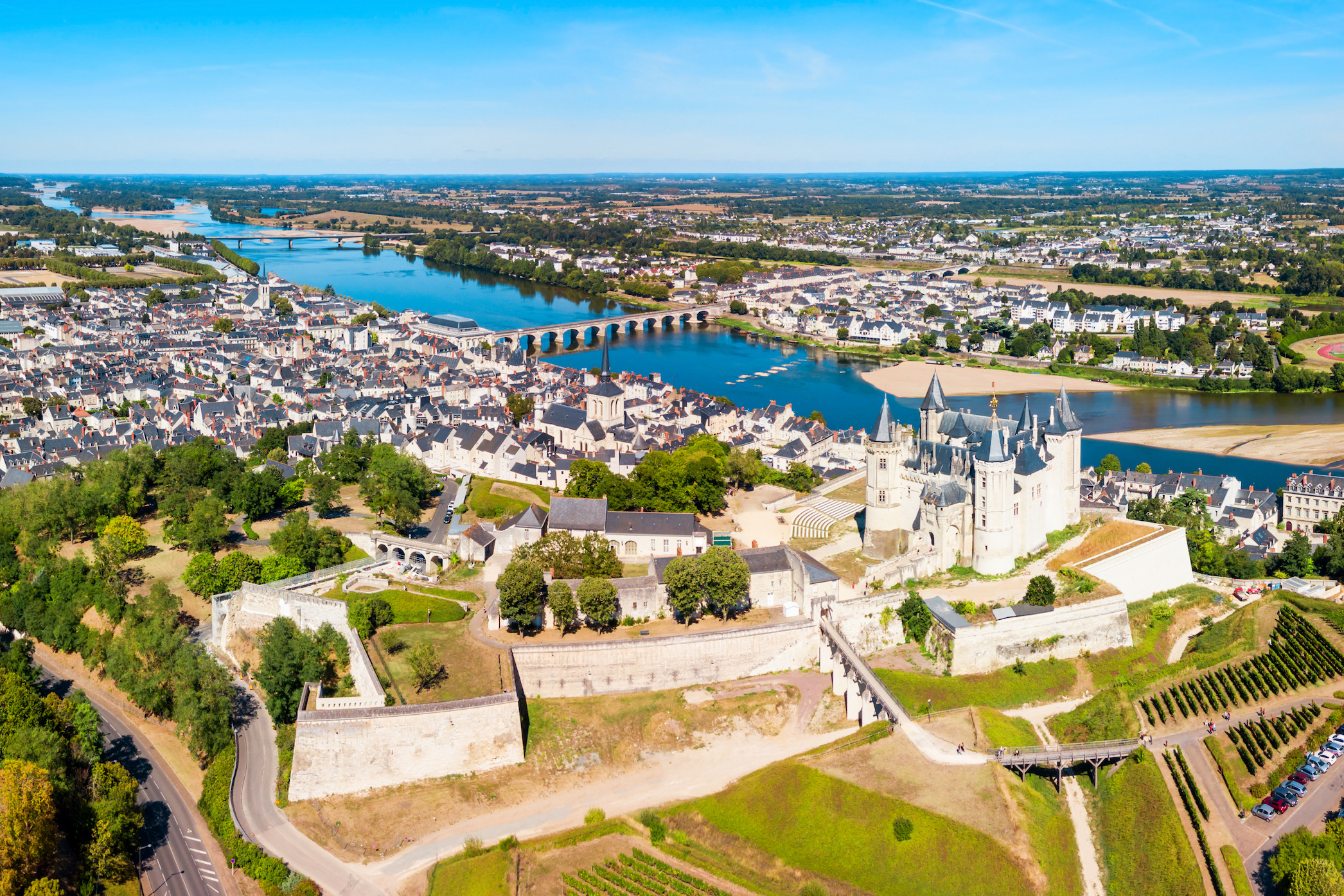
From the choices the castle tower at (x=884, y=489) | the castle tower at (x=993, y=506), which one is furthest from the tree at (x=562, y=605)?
the castle tower at (x=993, y=506)

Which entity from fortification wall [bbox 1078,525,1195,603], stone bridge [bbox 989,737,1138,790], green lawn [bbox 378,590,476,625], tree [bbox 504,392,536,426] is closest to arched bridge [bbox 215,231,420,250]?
tree [bbox 504,392,536,426]

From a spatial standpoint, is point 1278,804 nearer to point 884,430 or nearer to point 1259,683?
point 1259,683

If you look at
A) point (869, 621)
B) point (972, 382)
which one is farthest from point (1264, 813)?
point (972, 382)

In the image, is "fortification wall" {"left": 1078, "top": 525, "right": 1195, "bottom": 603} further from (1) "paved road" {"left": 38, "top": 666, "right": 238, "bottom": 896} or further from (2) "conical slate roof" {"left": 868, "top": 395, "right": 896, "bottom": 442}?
(1) "paved road" {"left": 38, "top": 666, "right": 238, "bottom": 896}

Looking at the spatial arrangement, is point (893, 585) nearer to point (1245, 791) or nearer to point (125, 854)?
point (1245, 791)

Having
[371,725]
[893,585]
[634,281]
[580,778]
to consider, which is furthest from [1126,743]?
[634,281]

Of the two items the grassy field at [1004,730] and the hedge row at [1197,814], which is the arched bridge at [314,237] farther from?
the hedge row at [1197,814]
